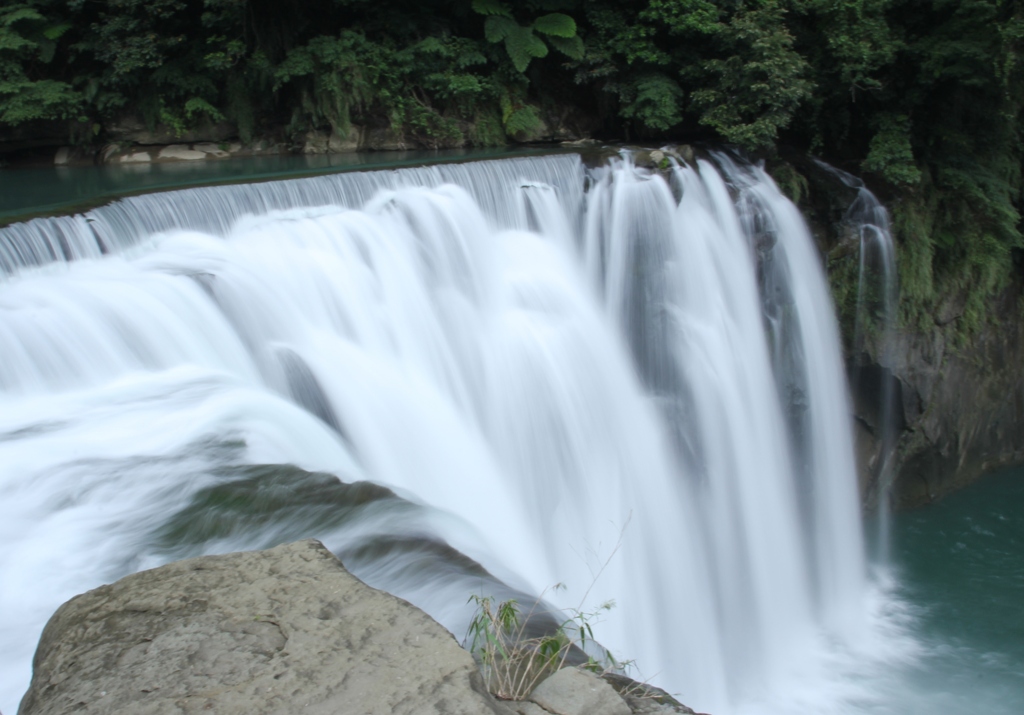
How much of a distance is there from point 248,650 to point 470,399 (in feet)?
14.1

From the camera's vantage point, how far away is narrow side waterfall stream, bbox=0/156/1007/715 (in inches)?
153

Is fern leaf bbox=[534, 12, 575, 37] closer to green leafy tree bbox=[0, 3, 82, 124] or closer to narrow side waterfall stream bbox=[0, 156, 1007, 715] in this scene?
narrow side waterfall stream bbox=[0, 156, 1007, 715]

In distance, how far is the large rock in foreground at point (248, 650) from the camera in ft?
7.14

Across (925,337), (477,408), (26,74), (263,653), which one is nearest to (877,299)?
(925,337)

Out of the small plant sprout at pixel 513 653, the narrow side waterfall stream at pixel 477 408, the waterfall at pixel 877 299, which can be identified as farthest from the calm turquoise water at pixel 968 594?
the small plant sprout at pixel 513 653

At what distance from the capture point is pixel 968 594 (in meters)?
8.52

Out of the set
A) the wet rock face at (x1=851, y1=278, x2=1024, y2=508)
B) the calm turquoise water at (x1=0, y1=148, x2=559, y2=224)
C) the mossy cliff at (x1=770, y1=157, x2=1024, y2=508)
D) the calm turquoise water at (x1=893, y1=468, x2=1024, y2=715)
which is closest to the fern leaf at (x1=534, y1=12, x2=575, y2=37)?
the calm turquoise water at (x1=0, y1=148, x2=559, y2=224)

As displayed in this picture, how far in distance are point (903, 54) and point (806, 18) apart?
135 cm

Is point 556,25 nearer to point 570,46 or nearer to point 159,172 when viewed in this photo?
point 570,46

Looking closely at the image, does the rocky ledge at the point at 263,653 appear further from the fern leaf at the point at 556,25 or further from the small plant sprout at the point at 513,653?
the fern leaf at the point at 556,25

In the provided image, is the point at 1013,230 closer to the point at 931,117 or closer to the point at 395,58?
the point at 931,117

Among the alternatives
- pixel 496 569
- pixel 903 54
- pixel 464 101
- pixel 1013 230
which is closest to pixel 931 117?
→ pixel 903 54

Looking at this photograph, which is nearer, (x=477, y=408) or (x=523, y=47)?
(x=477, y=408)

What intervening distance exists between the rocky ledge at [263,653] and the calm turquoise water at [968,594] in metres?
5.72
